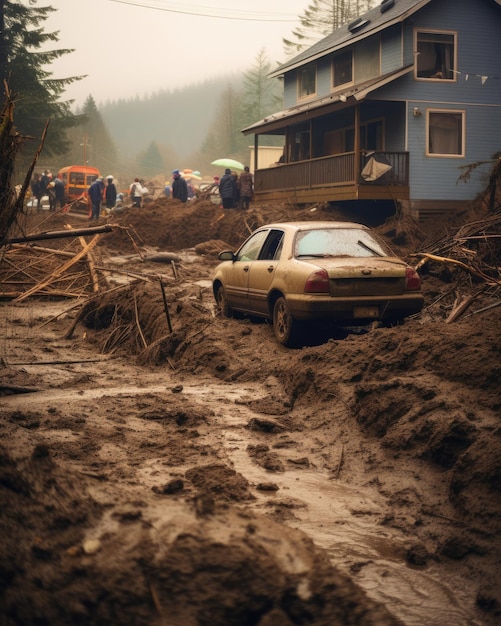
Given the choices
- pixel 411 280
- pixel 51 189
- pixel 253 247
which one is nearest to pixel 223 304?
pixel 253 247

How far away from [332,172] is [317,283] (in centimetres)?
1929

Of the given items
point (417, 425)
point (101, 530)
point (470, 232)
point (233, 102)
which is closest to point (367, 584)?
point (101, 530)

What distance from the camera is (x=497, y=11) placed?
100.0 ft

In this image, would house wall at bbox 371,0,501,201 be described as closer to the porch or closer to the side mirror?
the porch

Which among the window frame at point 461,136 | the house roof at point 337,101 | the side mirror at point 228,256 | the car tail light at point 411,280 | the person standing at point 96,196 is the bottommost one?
the car tail light at point 411,280

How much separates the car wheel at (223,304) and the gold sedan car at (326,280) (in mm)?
1088

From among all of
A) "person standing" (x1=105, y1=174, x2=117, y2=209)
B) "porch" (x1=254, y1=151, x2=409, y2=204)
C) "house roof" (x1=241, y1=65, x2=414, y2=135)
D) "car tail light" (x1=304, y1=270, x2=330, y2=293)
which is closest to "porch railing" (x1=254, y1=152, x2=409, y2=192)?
"porch" (x1=254, y1=151, x2=409, y2=204)

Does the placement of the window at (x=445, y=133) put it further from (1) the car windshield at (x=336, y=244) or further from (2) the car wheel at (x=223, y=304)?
(1) the car windshield at (x=336, y=244)

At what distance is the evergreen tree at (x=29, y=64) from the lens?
4441cm

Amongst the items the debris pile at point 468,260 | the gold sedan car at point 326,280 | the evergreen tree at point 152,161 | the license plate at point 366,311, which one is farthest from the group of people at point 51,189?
the evergreen tree at point 152,161

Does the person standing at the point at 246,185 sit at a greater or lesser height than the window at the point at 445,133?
lesser

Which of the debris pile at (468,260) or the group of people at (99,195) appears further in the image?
the group of people at (99,195)

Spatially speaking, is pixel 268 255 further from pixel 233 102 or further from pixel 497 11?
pixel 233 102

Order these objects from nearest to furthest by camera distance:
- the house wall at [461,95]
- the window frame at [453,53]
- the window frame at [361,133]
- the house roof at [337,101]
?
the house roof at [337,101], the house wall at [461,95], the window frame at [453,53], the window frame at [361,133]
